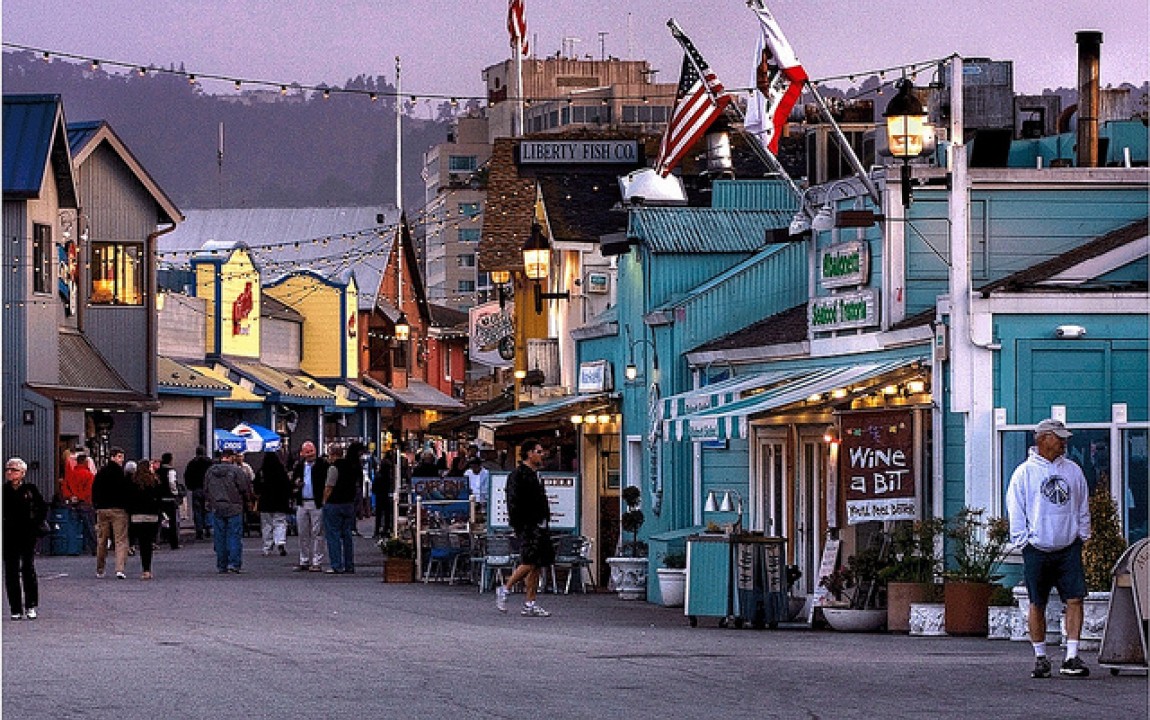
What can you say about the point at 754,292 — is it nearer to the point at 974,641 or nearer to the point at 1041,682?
the point at 974,641

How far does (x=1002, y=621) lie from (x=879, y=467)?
3.01 m

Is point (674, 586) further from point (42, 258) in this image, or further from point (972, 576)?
point (42, 258)

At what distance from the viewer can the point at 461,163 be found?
155m

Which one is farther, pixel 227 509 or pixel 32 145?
pixel 32 145

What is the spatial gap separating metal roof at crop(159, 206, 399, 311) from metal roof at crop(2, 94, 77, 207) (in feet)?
125

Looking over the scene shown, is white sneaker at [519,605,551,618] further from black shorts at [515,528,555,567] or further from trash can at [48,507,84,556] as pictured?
trash can at [48,507,84,556]

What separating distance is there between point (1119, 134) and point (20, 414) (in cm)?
2419

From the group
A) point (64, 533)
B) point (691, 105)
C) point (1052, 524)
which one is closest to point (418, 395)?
point (64, 533)

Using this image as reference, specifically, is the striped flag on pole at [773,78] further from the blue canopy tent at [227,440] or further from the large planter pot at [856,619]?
the blue canopy tent at [227,440]

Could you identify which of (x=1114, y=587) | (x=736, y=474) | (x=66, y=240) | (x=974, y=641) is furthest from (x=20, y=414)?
(x=1114, y=587)

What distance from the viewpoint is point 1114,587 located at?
55.4ft

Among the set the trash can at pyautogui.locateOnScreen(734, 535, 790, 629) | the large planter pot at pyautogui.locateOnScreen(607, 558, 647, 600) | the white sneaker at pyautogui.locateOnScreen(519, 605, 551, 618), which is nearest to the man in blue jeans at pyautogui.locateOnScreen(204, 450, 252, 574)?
the large planter pot at pyautogui.locateOnScreen(607, 558, 647, 600)

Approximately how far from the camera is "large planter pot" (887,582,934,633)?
2236 centimetres

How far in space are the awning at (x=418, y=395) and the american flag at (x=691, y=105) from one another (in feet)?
163
